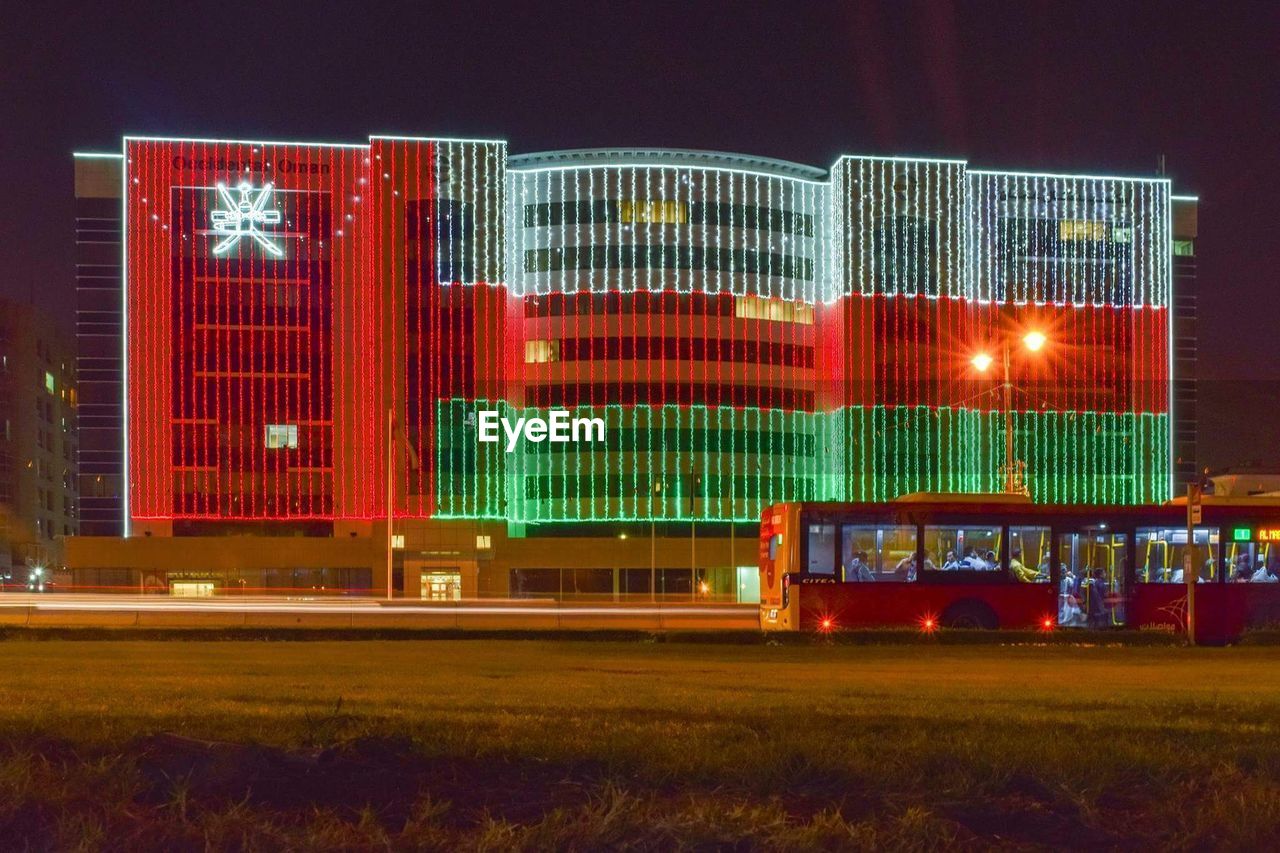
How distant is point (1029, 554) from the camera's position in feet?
93.5

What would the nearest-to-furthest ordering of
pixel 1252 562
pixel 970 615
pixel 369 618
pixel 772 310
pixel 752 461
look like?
pixel 970 615
pixel 1252 562
pixel 369 618
pixel 752 461
pixel 772 310

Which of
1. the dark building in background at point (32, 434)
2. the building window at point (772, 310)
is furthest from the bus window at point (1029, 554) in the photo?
the dark building in background at point (32, 434)

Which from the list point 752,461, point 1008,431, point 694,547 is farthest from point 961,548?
point 752,461

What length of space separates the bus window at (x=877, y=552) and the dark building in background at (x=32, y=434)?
83881 mm

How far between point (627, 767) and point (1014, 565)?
74.6 ft

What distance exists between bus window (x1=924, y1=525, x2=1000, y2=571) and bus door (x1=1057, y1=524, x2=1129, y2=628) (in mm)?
1535

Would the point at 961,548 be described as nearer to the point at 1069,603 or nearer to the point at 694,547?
the point at 1069,603

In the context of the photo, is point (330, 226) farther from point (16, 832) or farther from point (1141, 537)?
point (16, 832)

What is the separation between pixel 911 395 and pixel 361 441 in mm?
30471

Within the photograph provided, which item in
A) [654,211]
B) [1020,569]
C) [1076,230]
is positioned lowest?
[1020,569]

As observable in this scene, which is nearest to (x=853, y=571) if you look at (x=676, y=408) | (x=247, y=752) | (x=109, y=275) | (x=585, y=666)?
(x=585, y=666)

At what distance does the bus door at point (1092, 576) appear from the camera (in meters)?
28.6

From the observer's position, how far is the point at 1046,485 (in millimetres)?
74812

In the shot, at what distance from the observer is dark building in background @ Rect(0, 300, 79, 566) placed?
104 m
